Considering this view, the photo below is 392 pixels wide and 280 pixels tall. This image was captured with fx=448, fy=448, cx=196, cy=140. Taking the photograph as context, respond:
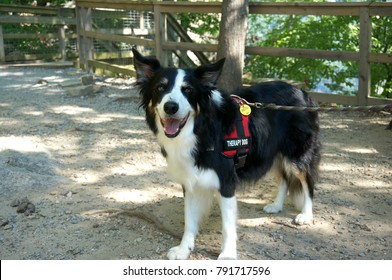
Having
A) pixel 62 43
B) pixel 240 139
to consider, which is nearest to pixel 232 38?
pixel 240 139

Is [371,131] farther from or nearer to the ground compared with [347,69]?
nearer to the ground

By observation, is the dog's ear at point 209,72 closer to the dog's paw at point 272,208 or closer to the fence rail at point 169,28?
the dog's paw at point 272,208

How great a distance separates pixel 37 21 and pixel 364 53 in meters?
10.3

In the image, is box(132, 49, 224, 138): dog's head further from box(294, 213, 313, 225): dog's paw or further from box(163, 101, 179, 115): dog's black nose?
box(294, 213, 313, 225): dog's paw

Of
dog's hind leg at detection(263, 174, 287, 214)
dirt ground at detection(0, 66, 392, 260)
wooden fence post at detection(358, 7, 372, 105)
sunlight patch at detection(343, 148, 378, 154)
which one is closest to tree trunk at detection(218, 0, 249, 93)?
dirt ground at detection(0, 66, 392, 260)

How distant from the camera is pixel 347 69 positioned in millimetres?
10023

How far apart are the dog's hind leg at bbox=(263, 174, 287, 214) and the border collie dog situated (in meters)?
0.23

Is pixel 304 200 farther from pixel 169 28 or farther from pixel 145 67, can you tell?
pixel 169 28

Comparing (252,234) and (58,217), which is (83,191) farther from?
(252,234)

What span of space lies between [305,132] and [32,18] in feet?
39.1

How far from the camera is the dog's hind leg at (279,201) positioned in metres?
4.43

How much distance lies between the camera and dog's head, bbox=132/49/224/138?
3.14 m

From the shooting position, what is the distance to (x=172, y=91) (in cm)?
319
